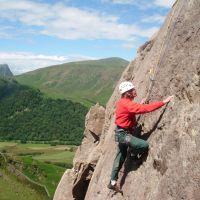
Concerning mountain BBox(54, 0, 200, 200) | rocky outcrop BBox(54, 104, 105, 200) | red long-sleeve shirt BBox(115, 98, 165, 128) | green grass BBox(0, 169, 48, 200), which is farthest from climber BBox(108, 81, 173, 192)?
green grass BBox(0, 169, 48, 200)

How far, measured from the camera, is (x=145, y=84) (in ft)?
76.5

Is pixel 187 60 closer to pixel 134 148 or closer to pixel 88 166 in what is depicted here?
pixel 134 148

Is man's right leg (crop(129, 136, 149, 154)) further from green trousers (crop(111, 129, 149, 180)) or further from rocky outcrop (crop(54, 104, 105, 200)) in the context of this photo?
rocky outcrop (crop(54, 104, 105, 200))

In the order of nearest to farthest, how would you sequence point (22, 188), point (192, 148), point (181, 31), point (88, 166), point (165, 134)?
1. point (192, 148)
2. point (165, 134)
3. point (181, 31)
4. point (88, 166)
5. point (22, 188)

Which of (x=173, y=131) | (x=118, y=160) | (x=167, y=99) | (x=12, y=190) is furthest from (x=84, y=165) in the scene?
(x=12, y=190)

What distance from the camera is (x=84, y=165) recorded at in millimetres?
30469

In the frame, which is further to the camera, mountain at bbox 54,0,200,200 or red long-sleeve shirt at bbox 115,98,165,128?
red long-sleeve shirt at bbox 115,98,165,128

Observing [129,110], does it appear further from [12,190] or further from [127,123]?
[12,190]

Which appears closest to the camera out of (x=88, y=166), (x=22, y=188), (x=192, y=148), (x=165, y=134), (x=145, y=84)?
(x=192, y=148)

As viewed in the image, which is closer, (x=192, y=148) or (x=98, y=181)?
(x=192, y=148)

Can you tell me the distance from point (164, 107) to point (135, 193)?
4.09 metres

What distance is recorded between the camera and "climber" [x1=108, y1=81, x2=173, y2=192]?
18219 mm

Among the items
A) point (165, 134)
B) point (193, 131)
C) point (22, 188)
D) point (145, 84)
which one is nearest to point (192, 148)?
point (193, 131)

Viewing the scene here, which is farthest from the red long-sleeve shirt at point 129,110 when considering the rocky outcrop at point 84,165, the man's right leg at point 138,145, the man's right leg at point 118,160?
the rocky outcrop at point 84,165
